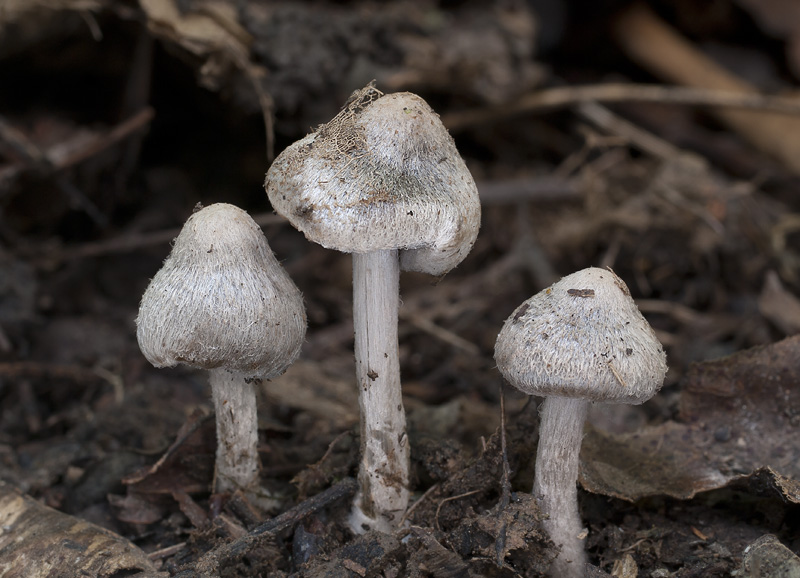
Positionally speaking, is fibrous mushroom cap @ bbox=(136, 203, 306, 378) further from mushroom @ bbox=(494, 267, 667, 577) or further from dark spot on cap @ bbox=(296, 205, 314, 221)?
mushroom @ bbox=(494, 267, 667, 577)

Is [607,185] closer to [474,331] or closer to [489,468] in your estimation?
[474,331]

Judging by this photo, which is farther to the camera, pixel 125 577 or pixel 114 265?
pixel 114 265

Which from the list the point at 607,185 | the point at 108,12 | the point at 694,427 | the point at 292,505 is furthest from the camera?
the point at 607,185

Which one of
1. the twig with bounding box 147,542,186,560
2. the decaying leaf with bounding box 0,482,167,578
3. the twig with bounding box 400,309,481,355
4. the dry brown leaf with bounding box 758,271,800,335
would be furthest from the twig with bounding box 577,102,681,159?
the decaying leaf with bounding box 0,482,167,578

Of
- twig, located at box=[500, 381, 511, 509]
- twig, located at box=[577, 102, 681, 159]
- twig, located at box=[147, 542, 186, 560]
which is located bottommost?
twig, located at box=[147, 542, 186, 560]

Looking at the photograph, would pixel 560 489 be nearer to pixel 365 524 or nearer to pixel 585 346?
pixel 585 346

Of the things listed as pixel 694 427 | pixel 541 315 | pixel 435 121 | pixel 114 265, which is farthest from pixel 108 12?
pixel 694 427

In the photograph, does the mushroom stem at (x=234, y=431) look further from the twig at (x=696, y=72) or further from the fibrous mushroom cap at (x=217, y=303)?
the twig at (x=696, y=72)
